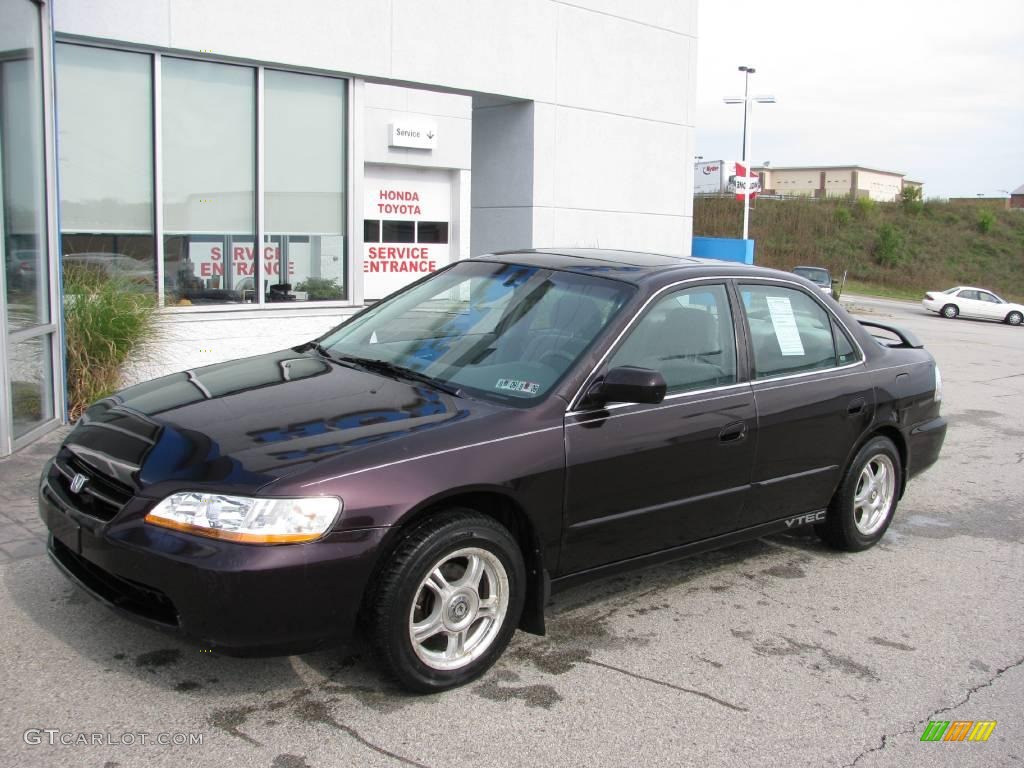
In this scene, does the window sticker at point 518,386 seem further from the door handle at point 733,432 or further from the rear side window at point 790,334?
the rear side window at point 790,334

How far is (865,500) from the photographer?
18.9ft

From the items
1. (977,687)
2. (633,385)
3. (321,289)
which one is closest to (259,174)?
(321,289)

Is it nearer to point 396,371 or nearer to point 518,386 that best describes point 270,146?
point 396,371

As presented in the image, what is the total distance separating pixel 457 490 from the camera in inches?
144

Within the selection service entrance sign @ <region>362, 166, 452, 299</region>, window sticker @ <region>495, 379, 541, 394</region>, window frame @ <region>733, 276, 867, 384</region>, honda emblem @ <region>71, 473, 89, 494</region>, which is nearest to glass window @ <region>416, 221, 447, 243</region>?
service entrance sign @ <region>362, 166, 452, 299</region>

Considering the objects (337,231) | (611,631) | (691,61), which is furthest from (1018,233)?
(611,631)

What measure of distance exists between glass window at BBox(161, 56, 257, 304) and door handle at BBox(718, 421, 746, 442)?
6.34m

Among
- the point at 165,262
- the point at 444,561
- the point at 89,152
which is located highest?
the point at 89,152

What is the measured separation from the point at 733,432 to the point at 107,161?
6.62 m

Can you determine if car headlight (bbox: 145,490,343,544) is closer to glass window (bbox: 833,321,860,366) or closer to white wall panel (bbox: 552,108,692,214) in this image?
glass window (bbox: 833,321,860,366)

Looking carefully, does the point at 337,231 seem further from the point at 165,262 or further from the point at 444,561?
the point at 444,561

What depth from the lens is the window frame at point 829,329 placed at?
4.96 meters

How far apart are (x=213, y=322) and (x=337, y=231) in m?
1.79

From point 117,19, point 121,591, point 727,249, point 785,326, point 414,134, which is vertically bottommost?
point 121,591
